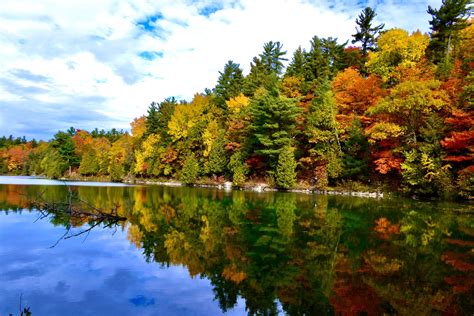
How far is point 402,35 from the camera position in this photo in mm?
34938

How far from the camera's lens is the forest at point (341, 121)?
82.2 ft

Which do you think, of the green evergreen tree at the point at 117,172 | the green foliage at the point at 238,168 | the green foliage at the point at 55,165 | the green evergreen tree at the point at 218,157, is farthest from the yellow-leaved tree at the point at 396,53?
the green foliage at the point at 55,165

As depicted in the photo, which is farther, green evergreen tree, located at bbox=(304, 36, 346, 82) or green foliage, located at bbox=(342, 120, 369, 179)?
green evergreen tree, located at bbox=(304, 36, 346, 82)

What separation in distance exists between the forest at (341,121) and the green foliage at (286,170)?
0.10 meters

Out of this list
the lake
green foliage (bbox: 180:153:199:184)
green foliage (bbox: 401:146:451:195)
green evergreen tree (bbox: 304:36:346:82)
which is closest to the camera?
the lake

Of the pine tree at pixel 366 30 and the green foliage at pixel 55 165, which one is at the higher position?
the pine tree at pixel 366 30

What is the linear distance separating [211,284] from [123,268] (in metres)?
2.39

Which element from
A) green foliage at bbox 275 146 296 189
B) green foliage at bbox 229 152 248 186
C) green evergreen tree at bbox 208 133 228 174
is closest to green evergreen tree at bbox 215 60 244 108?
green evergreen tree at bbox 208 133 228 174

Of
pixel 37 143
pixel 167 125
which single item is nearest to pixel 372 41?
pixel 167 125

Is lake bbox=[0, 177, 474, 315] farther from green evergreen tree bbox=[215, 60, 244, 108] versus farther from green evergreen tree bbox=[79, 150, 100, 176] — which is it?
green evergreen tree bbox=[79, 150, 100, 176]

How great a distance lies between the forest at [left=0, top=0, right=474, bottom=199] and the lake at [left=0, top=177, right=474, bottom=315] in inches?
485

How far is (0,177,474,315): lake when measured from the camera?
19.9 feet

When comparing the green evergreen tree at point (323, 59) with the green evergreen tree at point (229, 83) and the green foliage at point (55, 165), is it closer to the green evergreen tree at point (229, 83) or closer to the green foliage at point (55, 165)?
the green evergreen tree at point (229, 83)

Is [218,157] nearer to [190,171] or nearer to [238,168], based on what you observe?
[190,171]
